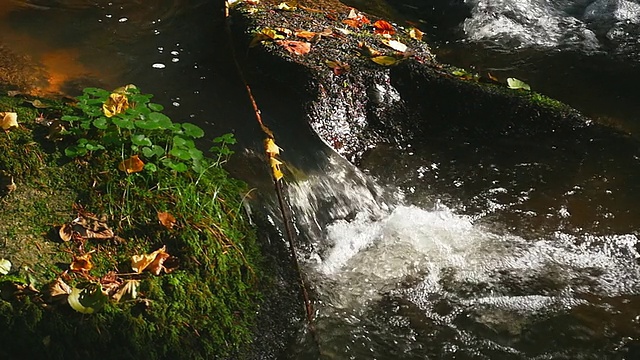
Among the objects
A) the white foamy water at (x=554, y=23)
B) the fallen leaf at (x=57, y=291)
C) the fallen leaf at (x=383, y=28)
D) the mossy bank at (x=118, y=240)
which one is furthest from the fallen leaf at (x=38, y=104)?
the white foamy water at (x=554, y=23)

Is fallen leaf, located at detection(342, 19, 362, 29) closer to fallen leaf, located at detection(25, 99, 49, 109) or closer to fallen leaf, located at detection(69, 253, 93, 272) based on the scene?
fallen leaf, located at detection(25, 99, 49, 109)

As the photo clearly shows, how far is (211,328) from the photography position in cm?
289

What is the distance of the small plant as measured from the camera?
10.6 ft

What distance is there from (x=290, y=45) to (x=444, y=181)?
1.50m

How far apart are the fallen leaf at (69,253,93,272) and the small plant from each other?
586 millimetres

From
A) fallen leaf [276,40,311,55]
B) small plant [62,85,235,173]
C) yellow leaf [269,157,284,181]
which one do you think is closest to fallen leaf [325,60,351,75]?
fallen leaf [276,40,311,55]

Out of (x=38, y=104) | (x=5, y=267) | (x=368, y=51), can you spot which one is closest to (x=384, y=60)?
(x=368, y=51)

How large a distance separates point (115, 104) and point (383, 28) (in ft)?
8.66

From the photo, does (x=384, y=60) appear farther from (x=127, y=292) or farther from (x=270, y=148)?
(x=127, y=292)

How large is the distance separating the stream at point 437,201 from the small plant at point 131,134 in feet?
1.66

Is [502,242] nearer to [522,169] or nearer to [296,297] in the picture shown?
[522,169]

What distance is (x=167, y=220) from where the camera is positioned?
3.10 m

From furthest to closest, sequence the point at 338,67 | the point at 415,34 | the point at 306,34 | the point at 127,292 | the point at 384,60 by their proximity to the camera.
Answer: the point at 415,34 → the point at 306,34 → the point at 384,60 → the point at 338,67 → the point at 127,292

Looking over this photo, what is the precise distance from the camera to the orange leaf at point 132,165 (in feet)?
10.6
